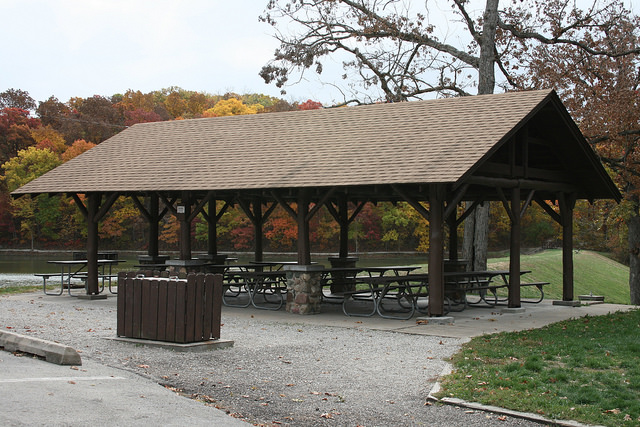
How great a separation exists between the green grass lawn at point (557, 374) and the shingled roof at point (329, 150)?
3033 mm

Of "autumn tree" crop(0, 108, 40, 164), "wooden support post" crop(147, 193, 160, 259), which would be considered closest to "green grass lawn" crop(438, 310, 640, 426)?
"wooden support post" crop(147, 193, 160, 259)

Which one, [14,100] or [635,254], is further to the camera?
[14,100]

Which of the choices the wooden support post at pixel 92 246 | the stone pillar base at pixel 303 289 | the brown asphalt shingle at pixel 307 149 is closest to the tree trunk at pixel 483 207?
the brown asphalt shingle at pixel 307 149

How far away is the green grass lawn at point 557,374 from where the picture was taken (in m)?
6.17

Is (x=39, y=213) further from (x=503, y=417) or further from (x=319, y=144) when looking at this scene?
(x=503, y=417)

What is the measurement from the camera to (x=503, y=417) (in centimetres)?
604

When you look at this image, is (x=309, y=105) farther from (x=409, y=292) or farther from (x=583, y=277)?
(x=409, y=292)

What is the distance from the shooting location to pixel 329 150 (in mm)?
14805

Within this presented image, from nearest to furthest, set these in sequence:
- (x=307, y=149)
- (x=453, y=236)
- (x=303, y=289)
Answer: (x=303, y=289) < (x=307, y=149) < (x=453, y=236)

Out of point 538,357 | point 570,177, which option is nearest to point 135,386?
point 538,357

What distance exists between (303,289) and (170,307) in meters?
5.39

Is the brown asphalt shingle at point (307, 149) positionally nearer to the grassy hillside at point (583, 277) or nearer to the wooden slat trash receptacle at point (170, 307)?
the wooden slat trash receptacle at point (170, 307)

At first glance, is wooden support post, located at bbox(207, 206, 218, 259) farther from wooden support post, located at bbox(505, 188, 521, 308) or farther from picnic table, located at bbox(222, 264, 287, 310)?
wooden support post, located at bbox(505, 188, 521, 308)

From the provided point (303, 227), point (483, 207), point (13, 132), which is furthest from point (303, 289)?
point (13, 132)
